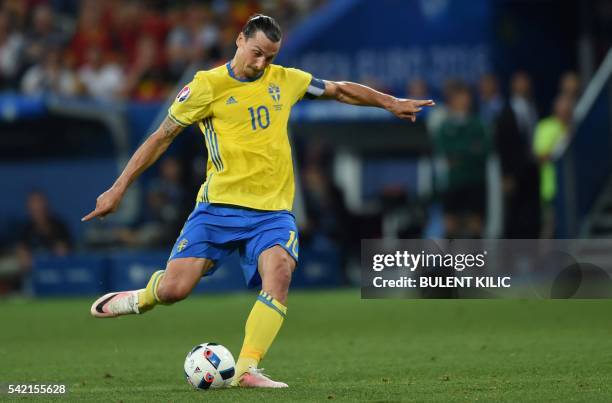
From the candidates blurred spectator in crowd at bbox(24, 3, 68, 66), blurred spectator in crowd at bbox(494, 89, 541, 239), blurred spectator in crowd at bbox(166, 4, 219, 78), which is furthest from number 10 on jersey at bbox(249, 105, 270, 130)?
blurred spectator in crowd at bbox(24, 3, 68, 66)

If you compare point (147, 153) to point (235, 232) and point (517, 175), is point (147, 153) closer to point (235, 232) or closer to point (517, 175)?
point (235, 232)

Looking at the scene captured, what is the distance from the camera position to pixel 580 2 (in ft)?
66.1

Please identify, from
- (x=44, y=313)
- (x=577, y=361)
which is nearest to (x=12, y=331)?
(x=44, y=313)

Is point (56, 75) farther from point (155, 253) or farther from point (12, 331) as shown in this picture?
point (12, 331)

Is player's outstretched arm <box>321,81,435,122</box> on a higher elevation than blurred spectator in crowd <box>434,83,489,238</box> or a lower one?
higher

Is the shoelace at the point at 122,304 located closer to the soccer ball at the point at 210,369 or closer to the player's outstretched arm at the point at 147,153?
the player's outstretched arm at the point at 147,153

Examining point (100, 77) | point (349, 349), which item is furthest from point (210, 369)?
point (100, 77)

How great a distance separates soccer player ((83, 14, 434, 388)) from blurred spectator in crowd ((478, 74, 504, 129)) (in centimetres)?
942

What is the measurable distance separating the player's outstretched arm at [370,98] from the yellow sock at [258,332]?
4.90 feet

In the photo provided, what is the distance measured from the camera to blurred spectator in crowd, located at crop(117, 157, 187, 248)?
19328mm

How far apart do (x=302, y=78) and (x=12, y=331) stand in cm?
606

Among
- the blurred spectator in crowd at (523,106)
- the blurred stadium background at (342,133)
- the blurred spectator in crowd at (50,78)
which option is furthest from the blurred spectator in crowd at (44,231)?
the blurred spectator in crowd at (523,106)

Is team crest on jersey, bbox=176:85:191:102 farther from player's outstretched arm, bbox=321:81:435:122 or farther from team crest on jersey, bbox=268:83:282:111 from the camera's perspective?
player's outstretched arm, bbox=321:81:435:122

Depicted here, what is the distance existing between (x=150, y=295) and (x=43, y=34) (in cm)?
1561
